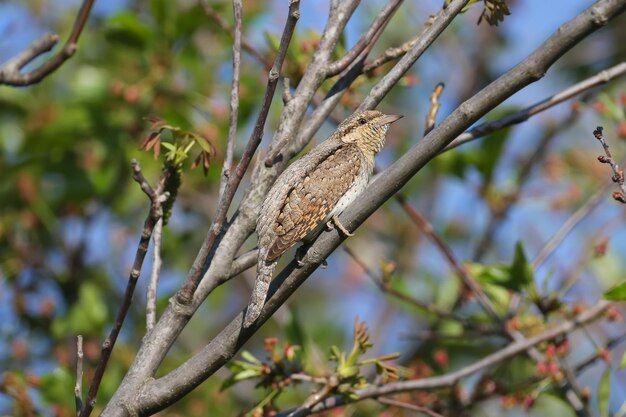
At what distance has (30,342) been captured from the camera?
522cm

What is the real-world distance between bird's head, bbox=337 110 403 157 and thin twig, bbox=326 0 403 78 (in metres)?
0.92

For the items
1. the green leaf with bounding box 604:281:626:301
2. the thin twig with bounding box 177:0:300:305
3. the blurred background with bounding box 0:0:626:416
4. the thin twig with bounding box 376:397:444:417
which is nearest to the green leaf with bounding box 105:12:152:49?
the blurred background with bounding box 0:0:626:416

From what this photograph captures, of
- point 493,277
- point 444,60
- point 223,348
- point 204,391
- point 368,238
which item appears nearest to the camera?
point 223,348

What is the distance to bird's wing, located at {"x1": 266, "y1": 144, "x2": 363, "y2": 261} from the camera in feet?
10.6

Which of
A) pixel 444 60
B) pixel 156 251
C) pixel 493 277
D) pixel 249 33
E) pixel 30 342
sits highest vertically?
pixel 444 60

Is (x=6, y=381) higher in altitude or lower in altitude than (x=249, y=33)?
lower

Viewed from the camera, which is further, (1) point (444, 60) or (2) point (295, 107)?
(1) point (444, 60)

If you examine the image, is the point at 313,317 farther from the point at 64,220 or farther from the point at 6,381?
the point at 6,381

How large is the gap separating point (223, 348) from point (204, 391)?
8.95 feet

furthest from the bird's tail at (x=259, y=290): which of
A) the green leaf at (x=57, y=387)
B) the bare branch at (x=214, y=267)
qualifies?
the green leaf at (x=57, y=387)

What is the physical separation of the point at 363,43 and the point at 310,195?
2.32 feet

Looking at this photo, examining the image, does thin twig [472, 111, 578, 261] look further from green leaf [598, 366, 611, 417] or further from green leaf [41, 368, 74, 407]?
green leaf [41, 368, 74, 407]

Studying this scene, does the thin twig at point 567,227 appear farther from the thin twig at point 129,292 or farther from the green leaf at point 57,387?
the green leaf at point 57,387

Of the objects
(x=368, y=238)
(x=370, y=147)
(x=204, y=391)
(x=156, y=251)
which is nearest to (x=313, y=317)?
(x=368, y=238)
